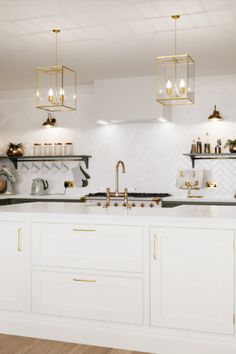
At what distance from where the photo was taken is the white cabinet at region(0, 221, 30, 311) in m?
3.59

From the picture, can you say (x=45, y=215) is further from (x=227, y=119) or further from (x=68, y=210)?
(x=227, y=119)

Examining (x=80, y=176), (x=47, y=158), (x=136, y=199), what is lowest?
(x=136, y=199)

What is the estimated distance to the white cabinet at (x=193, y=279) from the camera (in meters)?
3.11

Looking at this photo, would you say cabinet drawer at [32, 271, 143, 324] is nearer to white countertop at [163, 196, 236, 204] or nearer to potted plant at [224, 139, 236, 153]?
white countertop at [163, 196, 236, 204]

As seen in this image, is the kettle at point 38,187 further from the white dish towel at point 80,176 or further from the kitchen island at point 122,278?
the kitchen island at point 122,278

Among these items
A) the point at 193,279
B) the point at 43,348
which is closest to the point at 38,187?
the point at 43,348

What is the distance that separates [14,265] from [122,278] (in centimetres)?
82

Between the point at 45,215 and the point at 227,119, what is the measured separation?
372 cm

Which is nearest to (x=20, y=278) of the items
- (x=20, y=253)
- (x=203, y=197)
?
(x=20, y=253)

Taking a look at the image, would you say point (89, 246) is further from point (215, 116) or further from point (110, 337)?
point (215, 116)

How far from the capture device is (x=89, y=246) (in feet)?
11.3

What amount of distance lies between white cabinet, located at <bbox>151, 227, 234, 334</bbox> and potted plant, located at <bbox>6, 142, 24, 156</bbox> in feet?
14.8

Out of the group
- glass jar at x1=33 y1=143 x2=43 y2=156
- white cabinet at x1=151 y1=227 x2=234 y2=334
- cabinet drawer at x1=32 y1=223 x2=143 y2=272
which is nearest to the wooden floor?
white cabinet at x1=151 y1=227 x2=234 y2=334

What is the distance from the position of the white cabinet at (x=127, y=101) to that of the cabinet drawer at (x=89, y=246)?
127 inches
